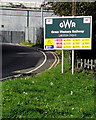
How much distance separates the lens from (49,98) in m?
9.33

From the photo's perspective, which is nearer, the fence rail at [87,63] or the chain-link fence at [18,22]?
the fence rail at [87,63]

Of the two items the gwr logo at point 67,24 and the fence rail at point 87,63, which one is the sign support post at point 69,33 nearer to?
the gwr logo at point 67,24

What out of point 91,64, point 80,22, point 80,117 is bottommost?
point 80,117

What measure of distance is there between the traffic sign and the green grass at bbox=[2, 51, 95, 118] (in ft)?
7.48

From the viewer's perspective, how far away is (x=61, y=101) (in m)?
8.94

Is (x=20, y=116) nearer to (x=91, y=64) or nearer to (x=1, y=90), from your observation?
(x=1, y=90)

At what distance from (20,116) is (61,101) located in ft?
6.63

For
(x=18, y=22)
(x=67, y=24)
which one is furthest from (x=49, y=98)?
(x=18, y=22)

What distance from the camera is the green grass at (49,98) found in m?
7.56

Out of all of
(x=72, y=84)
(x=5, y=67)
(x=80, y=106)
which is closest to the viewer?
(x=80, y=106)

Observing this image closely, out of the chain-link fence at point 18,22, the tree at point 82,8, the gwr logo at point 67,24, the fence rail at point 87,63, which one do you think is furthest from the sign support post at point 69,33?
the chain-link fence at point 18,22

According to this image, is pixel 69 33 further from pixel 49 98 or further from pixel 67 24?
pixel 49 98

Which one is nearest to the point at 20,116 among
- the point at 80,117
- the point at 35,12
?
the point at 80,117

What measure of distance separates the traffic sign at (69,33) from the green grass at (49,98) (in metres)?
2.28
